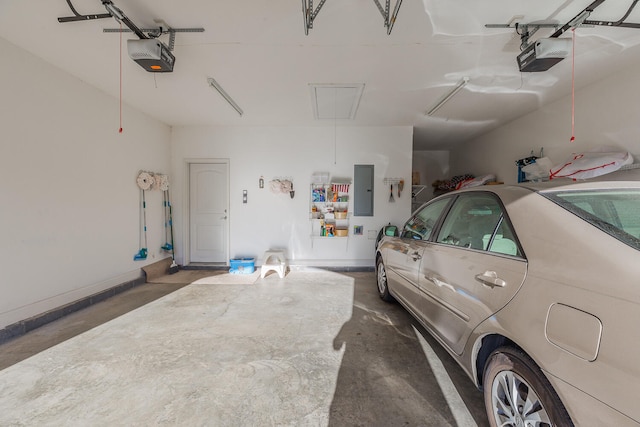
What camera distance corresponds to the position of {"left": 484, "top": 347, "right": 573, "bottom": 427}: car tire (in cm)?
95

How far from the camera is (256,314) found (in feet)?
9.45

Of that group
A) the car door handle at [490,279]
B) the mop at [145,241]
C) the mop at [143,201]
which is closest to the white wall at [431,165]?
the car door handle at [490,279]

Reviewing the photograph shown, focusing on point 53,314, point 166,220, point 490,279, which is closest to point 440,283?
point 490,279

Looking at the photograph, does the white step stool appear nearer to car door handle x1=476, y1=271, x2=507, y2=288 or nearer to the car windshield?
car door handle x1=476, y1=271, x2=507, y2=288

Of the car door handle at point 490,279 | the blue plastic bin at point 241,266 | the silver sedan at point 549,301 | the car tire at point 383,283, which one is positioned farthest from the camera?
the blue plastic bin at point 241,266

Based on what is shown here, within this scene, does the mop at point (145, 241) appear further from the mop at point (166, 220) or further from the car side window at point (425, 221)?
the car side window at point (425, 221)

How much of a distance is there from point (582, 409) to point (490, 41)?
9.52ft

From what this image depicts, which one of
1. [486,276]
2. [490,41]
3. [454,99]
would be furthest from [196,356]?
[454,99]

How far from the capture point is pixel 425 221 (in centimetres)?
234

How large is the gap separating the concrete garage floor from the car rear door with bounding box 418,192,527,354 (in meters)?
0.48

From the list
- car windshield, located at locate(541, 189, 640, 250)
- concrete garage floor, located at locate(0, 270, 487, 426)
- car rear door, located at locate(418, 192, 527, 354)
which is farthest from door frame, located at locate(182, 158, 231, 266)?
car windshield, located at locate(541, 189, 640, 250)

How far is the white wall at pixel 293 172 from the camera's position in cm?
488

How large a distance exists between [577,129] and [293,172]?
4.52m

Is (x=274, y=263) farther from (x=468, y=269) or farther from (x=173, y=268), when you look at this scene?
(x=468, y=269)
